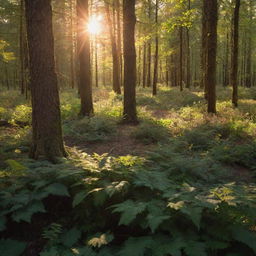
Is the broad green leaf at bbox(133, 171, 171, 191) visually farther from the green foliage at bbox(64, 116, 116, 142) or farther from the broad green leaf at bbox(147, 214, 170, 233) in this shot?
the green foliage at bbox(64, 116, 116, 142)

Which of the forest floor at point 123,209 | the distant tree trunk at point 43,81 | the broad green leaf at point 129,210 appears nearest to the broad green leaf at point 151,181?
the forest floor at point 123,209

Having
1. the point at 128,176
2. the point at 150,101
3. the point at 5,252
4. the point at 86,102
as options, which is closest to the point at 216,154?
the point at 128,176

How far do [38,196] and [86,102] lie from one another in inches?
363

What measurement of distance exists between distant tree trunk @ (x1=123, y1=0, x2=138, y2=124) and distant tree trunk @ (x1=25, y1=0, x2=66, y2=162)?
5851 millimetres

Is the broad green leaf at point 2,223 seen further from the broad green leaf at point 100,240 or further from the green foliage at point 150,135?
the green foliage at point 150,135

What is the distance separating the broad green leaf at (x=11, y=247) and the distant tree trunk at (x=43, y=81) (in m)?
2.45

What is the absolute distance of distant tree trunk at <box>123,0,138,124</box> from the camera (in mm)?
11172

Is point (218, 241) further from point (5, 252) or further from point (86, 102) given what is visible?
point (86, 102)

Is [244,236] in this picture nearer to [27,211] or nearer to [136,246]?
[136,246]

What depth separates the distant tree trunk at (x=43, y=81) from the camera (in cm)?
558

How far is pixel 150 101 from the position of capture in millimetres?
19172

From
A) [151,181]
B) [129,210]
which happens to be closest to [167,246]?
[129,210]

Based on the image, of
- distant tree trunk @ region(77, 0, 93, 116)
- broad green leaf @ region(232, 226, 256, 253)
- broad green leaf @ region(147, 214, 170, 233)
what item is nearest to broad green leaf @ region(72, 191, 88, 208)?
broad green leaf @ region(147, 214, 170, 233)

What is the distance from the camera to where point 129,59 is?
1138cm
